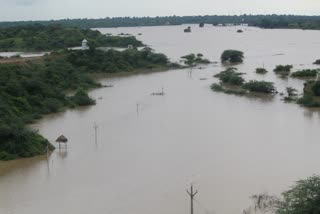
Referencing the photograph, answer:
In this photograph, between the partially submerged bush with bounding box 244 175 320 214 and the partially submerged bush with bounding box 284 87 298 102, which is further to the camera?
the partially submerged bush with bounding box 284 87 298 102

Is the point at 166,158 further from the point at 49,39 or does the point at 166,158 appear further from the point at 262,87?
the point at 49,39

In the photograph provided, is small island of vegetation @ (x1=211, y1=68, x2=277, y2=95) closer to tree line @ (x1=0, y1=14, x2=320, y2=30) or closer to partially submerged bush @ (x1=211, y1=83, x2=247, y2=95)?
partially submerged bush @ (x1=211, y1=83, x2=247, y2=95)

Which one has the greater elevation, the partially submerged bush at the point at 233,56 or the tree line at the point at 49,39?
the tree line at the point at 49,39

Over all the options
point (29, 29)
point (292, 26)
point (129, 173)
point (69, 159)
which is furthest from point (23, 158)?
point (292, 26)

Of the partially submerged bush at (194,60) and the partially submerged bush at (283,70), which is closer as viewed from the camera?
the partially submerged bush at (283,70)

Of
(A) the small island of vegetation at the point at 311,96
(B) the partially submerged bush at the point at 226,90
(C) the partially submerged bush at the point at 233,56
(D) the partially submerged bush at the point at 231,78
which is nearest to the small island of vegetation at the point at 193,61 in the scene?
(C) the partially submerged bush at the point at 233,56

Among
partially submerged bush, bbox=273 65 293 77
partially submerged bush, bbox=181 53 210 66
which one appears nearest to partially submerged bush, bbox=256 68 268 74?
partially submerged bush, bbox=273 65 293 77

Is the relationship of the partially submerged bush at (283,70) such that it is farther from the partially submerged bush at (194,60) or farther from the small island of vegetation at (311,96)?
the partially submerged bush at (194,60)

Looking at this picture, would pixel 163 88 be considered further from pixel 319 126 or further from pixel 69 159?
pixel 69 159
